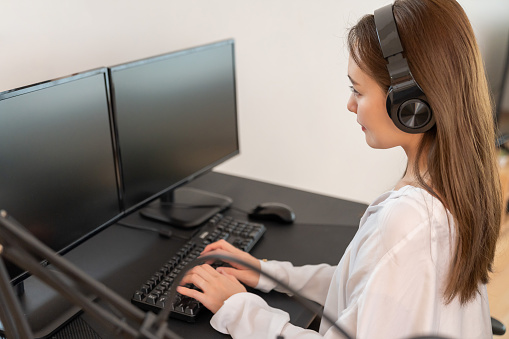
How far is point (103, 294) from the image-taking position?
1.23ft

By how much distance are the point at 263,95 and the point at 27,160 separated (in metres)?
1.09

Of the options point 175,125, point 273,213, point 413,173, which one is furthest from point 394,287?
point 175,125

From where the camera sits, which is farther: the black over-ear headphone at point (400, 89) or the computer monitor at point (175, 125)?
the computer monitor at point (175, 125)

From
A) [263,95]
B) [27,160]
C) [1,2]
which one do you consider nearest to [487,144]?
[27,160]

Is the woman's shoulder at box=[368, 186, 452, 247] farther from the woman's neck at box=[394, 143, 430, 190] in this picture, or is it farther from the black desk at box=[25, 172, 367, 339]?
the black desk at box=[25, 172, 367, 339]

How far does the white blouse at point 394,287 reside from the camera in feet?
2.50

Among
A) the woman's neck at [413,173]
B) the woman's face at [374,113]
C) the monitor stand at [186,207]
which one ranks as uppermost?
the woman's face at [374,113]

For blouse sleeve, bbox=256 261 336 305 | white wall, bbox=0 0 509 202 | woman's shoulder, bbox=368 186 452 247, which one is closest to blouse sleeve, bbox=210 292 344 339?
blouse sleeve, bbox=256 261 336 305

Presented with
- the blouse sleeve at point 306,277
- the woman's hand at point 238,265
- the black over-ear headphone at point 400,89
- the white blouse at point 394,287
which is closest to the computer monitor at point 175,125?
the woman's hand at point 238,265

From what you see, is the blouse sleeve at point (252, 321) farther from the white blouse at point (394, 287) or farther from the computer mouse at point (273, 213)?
the computer mouse at point (273, 213)

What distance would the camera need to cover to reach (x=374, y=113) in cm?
86

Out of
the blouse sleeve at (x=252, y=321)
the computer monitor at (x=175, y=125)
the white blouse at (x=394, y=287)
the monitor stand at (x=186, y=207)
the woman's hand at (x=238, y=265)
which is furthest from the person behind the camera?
the monitor stand at (x=186, y=207)

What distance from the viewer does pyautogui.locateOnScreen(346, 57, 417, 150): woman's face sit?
2.78 ft

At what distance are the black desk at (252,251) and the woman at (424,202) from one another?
125mm
